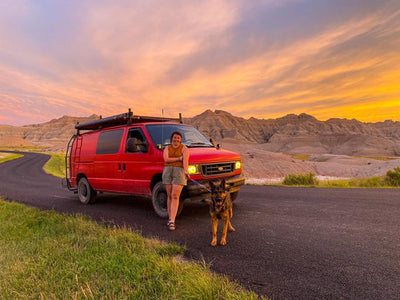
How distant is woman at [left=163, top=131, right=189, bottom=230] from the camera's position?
5.17 m

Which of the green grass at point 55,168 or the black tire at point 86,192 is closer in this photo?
the black tire at point 86,192

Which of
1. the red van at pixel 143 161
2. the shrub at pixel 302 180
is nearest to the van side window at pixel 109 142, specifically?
the red van at pixel 143 161

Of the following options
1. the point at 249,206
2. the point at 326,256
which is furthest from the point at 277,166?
the point at 326,256

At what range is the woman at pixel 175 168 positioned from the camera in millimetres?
5168

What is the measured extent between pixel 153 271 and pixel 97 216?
4323 mm

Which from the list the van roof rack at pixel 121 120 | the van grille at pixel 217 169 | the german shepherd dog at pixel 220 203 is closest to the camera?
the german shepherd dog at pixel 220 203

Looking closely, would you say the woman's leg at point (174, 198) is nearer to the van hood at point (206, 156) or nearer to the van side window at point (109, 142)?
the van hood at point (206, 156)

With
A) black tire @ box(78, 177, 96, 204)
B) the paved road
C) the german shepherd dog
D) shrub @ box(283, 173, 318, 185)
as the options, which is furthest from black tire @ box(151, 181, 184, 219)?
shrub @ box(283, 173, 318, 185)

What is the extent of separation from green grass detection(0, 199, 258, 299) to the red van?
1783 mm

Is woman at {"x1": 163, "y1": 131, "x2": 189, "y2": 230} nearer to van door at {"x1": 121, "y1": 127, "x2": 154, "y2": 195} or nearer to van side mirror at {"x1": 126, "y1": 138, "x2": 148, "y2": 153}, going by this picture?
van door at {"x1": 121, "y1": 127, "x2": 154, "y2": 195}

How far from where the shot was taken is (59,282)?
295 cm

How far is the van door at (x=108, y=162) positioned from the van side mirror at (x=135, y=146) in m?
1.12

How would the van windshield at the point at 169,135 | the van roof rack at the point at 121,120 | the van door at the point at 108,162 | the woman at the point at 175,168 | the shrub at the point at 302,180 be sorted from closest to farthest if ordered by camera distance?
the woman at the point at 175,168
the van windshield at the point at 169,135
the van roof rack at the point at 121,120
the van door at the point at 108,162
the shrub at the point at 302,180

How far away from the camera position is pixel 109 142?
763 centimetres
